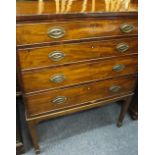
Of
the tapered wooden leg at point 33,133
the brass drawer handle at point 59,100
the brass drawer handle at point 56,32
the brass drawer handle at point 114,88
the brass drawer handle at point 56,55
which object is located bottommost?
the tapered wooden leg at point 33,133

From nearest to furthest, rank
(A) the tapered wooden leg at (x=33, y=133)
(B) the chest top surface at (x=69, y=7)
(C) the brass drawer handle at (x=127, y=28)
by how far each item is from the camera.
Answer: (B) the chest top surface at (x=69, y=7), (C) the brass drawer handle at (x=127, y=28), (A) the tapered wooden leg at (x=33, y=133)

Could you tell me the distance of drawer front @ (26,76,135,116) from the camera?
3.79ft

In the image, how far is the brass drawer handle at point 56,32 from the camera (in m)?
0.94

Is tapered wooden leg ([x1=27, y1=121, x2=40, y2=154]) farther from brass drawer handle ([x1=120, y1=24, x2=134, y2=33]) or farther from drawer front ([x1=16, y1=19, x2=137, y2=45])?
brass drawer handle ([x1=120, y1=24, x2=134, y2=33])

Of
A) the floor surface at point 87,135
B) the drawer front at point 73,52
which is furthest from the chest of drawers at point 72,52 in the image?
the floor surface at point 87,135

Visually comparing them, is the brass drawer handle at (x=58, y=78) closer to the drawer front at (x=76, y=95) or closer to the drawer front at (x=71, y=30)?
the drawer front at (x=76, y=95)

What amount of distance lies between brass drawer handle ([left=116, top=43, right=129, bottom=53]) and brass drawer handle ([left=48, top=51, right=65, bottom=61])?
14.1 inches

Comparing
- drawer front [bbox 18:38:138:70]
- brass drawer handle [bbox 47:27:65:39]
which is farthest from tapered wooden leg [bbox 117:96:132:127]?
brass drawer handle [bbox 47:27:65:39]

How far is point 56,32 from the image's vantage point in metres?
0.96

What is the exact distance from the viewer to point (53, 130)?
1601mm
